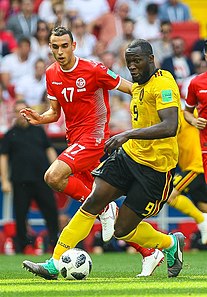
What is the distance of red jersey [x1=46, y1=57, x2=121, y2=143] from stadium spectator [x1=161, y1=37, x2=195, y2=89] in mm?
7740

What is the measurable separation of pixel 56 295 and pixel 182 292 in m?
1.04

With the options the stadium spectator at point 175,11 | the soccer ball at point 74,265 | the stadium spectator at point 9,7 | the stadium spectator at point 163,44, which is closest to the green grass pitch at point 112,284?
the soccer ball at point 74,265

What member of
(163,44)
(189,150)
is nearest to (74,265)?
(189,150)

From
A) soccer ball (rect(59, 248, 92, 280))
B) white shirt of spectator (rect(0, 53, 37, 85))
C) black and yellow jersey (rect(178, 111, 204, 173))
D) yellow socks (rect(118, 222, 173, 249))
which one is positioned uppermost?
white shirt of spectator (rect(0, 53, 37, 85))

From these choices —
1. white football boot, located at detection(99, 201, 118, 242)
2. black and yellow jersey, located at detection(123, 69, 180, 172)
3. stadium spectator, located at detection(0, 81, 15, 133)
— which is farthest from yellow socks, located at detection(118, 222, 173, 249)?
stadium spectator, located at detection(0, 81, 15, 133)

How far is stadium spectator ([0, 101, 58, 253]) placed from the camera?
15.8m

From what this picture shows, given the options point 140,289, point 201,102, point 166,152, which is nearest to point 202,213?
point 201,102

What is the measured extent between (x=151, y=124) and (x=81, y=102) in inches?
76.5

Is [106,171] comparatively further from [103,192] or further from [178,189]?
[178,189]

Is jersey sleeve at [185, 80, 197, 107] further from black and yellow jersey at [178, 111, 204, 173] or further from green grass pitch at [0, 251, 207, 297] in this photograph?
black and yellow jersey at [178, 111, 204, 173]

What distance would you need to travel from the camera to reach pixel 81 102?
11.0 meters

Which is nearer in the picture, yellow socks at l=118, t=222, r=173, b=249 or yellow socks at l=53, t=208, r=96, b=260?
yellow socks at l=53, t=208, r=96, b=260

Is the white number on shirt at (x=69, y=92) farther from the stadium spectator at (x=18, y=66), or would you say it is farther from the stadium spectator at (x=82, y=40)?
the stadium spectator at (x=82, y=40)

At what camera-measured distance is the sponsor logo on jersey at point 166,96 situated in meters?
8.80
